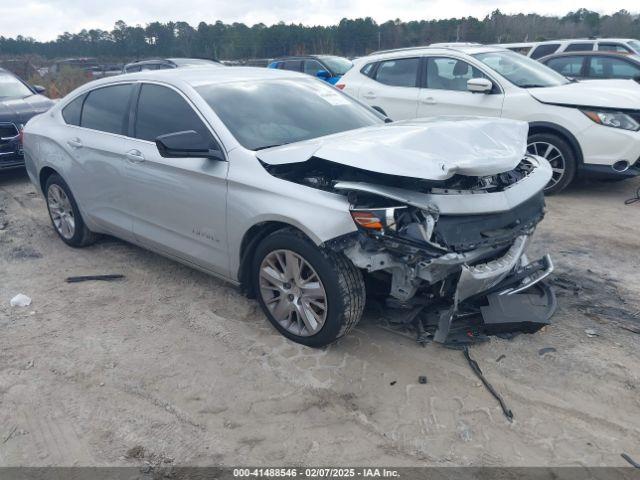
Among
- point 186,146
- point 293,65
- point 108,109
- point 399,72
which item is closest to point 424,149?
point 186,146

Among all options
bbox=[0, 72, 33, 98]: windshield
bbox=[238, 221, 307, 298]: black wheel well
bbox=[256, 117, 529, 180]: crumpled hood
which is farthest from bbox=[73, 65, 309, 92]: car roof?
bbox=[0, 72, 33, 98]: windshield

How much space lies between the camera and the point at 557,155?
21.3ft

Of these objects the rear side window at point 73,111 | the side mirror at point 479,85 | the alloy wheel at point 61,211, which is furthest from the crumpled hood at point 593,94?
the alloy wheel at point 61,211

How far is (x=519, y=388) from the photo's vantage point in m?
3.03

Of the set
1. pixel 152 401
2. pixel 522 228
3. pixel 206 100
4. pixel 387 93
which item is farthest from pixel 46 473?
pixel 387 93

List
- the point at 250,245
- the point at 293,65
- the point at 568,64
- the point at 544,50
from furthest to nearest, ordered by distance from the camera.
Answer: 1. the point at 293,65
2. the point at 544,50
3. the point at 568,64
4. the point at 250,245

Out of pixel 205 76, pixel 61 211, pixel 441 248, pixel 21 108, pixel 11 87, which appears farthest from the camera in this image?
pixel 11 87

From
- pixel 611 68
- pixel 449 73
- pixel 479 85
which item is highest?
pixel 611 68

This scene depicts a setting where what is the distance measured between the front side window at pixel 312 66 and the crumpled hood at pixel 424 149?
10.6 meters

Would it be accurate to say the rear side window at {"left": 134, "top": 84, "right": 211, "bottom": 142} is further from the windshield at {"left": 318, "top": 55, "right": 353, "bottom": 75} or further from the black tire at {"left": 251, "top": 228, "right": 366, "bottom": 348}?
the windshield at {"left": 318, "top": 55, "right": 353, "bottom": 75}

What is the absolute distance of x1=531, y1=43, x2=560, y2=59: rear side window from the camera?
1261cm

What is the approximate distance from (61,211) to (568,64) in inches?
381

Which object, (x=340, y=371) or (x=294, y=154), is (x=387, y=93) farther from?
(x=340, y=371)

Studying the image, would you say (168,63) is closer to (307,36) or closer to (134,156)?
(134,156)
